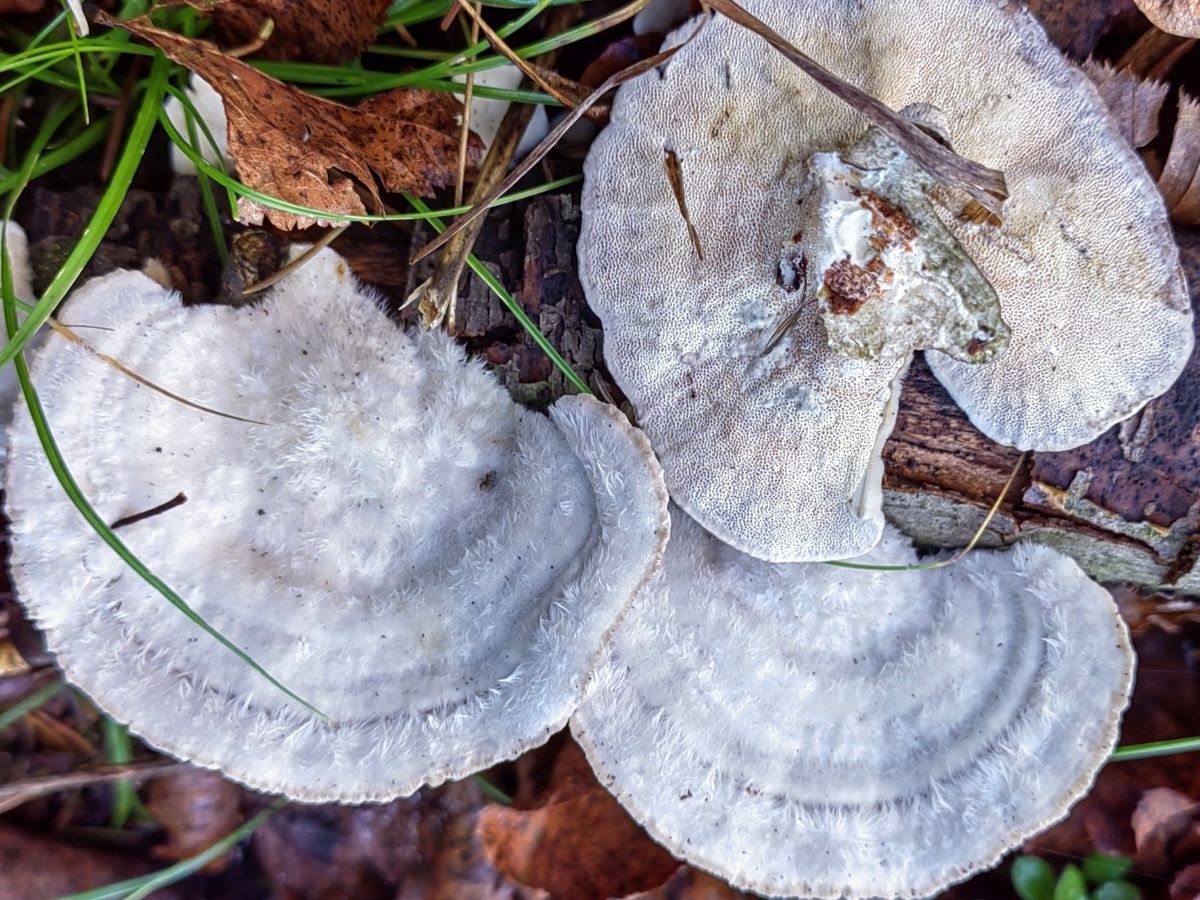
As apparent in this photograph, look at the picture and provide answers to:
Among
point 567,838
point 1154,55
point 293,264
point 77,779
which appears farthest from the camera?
point 567,838

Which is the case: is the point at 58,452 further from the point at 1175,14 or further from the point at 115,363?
the point at 1175,14

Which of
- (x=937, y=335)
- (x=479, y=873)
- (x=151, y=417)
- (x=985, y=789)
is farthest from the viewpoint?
(x=479, y=873)

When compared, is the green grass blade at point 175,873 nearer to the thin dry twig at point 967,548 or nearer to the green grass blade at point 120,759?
the green grass blade at point 120,759

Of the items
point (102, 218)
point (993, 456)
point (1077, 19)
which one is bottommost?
point (102, 218)

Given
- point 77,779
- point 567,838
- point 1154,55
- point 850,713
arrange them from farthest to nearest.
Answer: point 567,838, point 77,779, point 850,713, point 1154,55

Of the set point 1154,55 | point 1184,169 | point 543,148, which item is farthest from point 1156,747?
point 543,148

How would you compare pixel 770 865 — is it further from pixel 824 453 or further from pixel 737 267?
pixel 737 267

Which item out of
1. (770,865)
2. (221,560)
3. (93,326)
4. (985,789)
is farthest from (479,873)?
(93,326)
